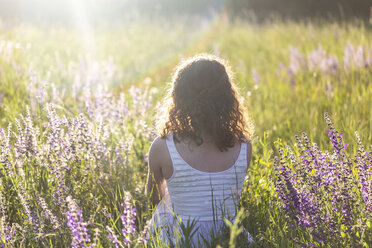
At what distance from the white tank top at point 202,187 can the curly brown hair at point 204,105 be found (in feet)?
0.42

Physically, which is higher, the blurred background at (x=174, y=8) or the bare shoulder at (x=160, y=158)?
the blurred background at (x=174, y=8)

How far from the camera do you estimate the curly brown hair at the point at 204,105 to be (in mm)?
2371

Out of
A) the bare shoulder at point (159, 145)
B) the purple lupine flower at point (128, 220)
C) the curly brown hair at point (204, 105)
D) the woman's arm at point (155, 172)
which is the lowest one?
the purple lupine flower at point (128, 220)

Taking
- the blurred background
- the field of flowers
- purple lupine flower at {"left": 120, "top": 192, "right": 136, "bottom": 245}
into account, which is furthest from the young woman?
the blurred background

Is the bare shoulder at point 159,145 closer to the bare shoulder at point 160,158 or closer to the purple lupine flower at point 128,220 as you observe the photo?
the bare shoulder at point 160,158

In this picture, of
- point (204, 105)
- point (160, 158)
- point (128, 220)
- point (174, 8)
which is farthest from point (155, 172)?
point (174, 8)

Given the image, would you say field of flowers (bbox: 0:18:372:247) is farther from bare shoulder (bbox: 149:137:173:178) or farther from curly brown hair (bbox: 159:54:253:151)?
curly brown hair (bbox: 159:54:253:151)

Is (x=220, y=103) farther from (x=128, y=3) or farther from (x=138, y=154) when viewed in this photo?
(x=128, y=3)

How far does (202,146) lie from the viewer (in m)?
2.42

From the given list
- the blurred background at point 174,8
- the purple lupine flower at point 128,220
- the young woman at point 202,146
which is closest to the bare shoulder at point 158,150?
the young woman at point 202,146

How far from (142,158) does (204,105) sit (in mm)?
1354

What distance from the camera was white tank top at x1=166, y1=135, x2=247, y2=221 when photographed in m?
2.38

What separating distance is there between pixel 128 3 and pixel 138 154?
21.9 m

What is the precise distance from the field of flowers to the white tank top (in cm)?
23
